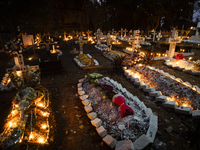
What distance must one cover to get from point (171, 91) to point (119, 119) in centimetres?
365

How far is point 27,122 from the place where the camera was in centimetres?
484

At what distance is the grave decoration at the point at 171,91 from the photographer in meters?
5.65

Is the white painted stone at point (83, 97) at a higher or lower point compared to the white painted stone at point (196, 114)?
higher

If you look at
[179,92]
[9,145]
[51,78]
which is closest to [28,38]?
[51,78]

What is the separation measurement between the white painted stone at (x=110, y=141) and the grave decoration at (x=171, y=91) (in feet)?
10.8

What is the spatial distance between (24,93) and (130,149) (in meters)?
5.16

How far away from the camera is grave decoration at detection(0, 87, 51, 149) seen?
12.7 ft

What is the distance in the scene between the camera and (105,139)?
417 cm

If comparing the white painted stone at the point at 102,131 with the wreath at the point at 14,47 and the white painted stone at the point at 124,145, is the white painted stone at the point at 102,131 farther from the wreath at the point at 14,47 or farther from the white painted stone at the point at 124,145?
the wreath at the point at 14,47

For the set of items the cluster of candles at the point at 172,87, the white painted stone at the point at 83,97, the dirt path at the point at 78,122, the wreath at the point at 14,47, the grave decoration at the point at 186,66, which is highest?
the wreath at the point at 14,47

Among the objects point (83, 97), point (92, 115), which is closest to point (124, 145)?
point (92, 115)

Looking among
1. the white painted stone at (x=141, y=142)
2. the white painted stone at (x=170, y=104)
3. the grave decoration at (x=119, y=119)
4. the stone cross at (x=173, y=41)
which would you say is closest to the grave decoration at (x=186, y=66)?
the stone cross at (x=173, y=41)

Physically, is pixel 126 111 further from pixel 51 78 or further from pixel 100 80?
pixel 51 78

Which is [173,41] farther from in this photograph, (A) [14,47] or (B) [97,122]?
(A) [14,47]
